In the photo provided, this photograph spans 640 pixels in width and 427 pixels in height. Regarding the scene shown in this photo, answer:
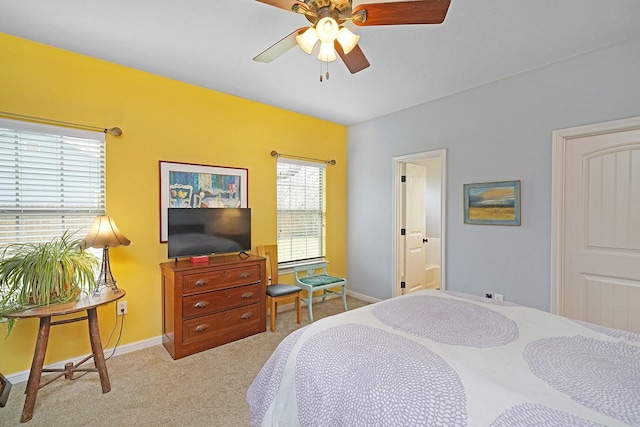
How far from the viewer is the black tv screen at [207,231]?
282 cm

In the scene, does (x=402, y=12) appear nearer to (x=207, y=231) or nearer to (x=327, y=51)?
(x=327, y=51)

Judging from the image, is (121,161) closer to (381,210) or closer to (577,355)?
(381,210)


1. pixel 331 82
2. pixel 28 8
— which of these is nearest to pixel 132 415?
pixel 28 8

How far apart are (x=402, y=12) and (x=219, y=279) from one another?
2.58m

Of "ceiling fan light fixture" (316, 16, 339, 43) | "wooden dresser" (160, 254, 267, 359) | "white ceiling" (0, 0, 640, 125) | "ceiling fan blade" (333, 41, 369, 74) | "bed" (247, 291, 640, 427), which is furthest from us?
"wooden dresser" (160, 254, 267, 359)

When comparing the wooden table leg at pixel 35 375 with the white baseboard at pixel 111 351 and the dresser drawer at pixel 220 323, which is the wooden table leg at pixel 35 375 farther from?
the dresser drawer at pixel 220 323

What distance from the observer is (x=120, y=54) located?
2467mm

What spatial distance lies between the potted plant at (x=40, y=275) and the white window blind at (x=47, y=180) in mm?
226

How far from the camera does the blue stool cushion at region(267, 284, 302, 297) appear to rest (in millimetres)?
3221

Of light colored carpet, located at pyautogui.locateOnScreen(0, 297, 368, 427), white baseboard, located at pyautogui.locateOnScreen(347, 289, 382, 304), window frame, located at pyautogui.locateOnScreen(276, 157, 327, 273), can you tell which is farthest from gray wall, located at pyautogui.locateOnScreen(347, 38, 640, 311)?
light colored carpet, located at pyautogui.locateOnScreen(0, 297, 368, 427)

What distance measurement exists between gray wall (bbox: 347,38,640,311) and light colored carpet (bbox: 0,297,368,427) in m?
2.40

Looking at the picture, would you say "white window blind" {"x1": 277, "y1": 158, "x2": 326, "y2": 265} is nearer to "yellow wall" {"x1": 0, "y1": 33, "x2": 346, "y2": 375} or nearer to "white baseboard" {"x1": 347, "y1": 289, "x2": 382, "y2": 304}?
"yellow wall" {"x1": 0, "y1": 33, "x2": 346, "y2": 375}

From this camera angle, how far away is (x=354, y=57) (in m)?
1.83

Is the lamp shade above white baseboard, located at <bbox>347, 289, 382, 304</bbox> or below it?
above
